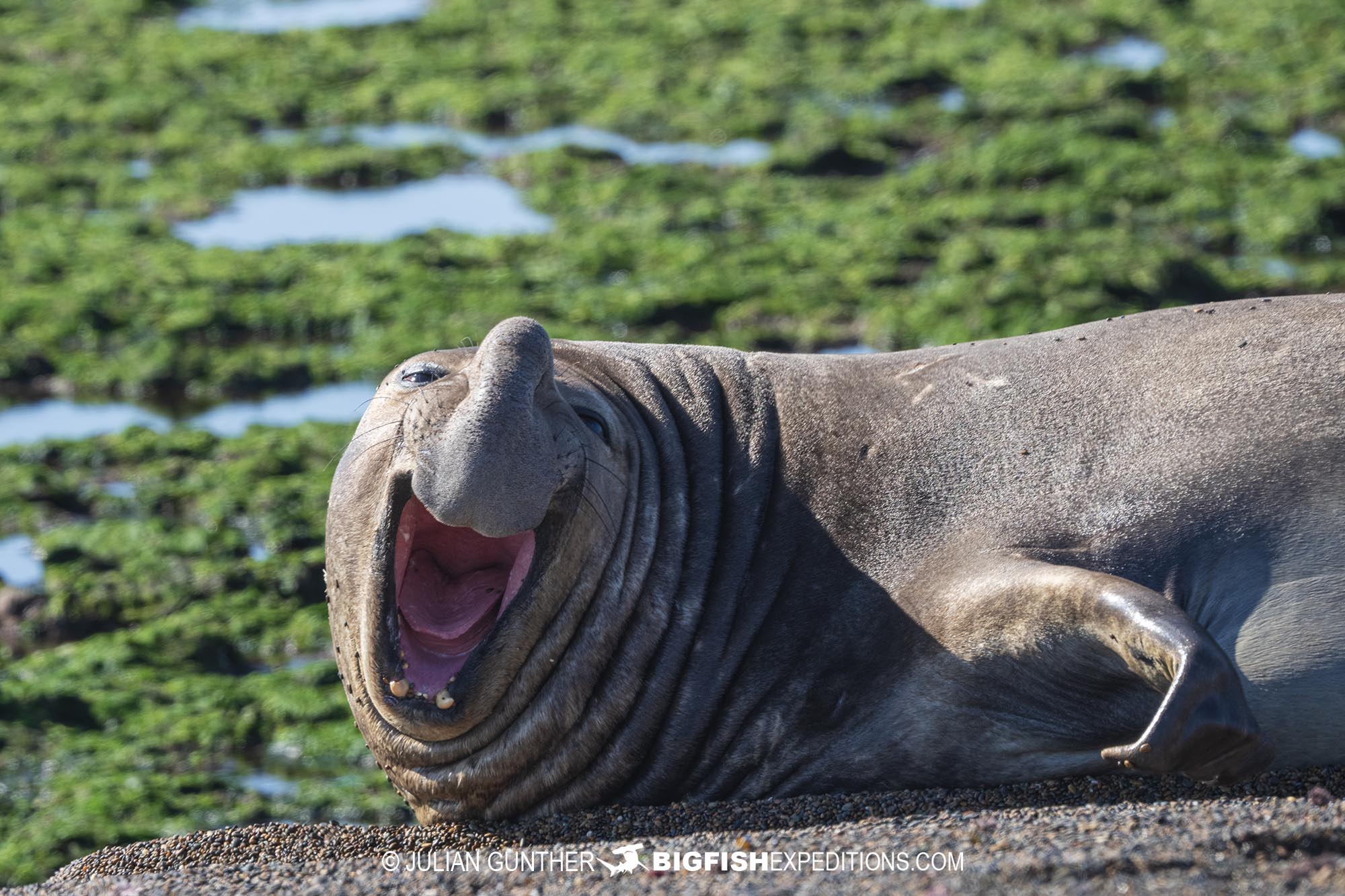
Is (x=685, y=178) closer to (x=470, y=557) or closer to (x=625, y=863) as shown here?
(x=470, y=557)

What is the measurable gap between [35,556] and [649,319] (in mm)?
4262

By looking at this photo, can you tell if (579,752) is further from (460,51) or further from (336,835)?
(460,51)

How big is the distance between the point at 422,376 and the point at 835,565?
146cm

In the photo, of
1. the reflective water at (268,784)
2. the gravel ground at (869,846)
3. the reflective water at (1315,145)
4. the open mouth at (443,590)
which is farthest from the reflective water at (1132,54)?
the gravel ground at (869,846)

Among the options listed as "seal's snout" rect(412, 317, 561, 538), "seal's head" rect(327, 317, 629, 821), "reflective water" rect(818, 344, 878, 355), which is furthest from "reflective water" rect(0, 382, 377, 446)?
"seal's snout" rect(412, 317, 561, 538)

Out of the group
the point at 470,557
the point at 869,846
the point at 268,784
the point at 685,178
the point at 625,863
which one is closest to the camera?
the point at 869,846

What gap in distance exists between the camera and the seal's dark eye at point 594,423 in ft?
18.2

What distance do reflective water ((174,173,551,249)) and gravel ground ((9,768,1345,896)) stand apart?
8287mm

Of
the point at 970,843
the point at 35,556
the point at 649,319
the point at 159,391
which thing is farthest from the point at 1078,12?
the point at 970,843

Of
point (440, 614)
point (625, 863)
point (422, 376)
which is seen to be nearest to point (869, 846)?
point (625, 863)

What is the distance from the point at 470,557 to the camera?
18.1 ft

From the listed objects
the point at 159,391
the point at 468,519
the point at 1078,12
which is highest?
the point at 468,519

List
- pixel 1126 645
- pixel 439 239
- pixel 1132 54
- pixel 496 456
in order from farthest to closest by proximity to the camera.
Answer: pixel 1132 54 → pixel 439 239 → pixel 496 456 → pixel 1126 645

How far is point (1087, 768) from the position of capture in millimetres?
5055
